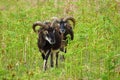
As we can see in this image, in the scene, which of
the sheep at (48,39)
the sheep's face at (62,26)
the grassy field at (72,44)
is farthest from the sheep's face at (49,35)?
the sheep's face at (62,26)

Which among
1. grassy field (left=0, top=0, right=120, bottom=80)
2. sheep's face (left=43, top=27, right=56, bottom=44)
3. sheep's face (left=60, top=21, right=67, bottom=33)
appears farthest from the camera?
sheep's face (left=60, top=21, right=67, bottom=33)

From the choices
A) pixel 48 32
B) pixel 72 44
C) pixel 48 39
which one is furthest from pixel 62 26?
pixel 72 44

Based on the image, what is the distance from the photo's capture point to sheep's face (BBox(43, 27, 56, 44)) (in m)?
14.6

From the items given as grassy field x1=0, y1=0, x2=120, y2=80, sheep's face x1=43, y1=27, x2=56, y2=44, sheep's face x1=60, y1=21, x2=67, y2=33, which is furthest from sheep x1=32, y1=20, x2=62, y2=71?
sheep's face x1=60, y1=21, x2=67, y2=33

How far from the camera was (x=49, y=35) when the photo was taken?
14656mm

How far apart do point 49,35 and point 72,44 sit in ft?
11.8

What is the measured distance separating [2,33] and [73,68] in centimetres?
560

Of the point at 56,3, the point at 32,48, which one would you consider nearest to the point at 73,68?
A: the point at 32,48

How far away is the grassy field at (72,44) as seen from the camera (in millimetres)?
10812

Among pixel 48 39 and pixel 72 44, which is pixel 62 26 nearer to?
pixel 48 39

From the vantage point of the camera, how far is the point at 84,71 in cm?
1138

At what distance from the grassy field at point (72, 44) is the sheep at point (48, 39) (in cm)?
34

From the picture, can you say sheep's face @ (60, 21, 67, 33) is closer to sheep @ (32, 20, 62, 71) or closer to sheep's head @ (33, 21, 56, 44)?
sheep @ (32, 20, 62, 71)

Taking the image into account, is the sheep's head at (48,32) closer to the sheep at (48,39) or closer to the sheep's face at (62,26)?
the sheep at (48,39)
